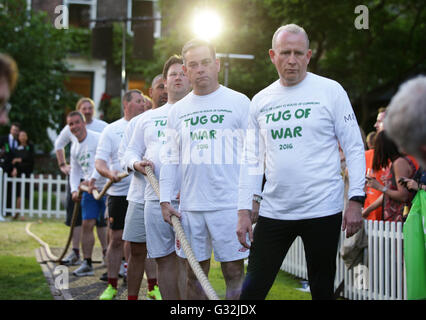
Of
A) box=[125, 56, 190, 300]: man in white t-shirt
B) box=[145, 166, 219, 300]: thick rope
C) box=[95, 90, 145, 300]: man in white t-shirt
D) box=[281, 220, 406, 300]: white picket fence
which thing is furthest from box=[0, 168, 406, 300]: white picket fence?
box=[145, 166, 219, 300]: thick rope

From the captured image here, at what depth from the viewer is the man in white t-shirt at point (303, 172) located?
3938 mm

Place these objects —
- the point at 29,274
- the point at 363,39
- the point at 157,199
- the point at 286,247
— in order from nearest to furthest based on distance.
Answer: the point at 286,247, the point at 157,199, the point at 29,274, the point at 363,39

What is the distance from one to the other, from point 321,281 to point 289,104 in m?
1.15

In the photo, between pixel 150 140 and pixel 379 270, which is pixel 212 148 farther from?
pixel 379 270

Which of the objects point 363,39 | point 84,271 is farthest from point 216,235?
point 363,39

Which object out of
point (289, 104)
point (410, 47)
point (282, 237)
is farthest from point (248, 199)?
point (410, 47)

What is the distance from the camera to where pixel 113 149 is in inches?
302

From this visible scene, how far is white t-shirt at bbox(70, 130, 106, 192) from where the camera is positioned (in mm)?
9383

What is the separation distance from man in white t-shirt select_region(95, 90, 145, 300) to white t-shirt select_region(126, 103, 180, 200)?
1.21 metres

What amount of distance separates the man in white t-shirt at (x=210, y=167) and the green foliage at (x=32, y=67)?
15.2m

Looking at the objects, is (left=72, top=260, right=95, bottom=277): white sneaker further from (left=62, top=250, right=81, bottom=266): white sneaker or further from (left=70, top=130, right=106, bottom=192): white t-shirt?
(left=70, top=130, right=106, bottom=192): white t-shirt

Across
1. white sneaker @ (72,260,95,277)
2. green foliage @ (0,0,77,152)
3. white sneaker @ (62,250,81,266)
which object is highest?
green foliage @ (0,0,77,152)

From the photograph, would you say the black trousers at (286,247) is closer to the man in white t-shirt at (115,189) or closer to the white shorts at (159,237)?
the white shorts at (159,237)

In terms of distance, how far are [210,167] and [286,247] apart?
82 cm
